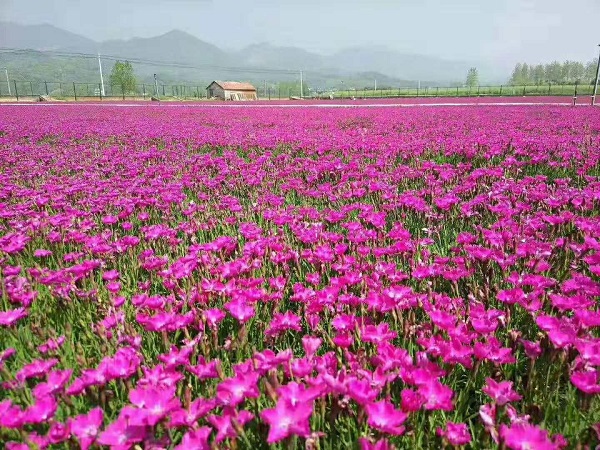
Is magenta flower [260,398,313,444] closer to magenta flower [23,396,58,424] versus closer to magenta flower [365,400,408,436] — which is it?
magenta flower [365,400,408,436]

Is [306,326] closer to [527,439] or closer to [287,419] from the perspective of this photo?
[287,419]

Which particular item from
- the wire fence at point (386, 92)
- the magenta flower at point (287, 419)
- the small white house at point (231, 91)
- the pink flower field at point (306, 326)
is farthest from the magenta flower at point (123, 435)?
the small white house at point (231, 91)

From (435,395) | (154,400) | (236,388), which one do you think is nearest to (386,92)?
(435,395)

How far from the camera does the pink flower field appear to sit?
159 centimetres

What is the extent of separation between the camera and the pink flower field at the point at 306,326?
5.23 feet

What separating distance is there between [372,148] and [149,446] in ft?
27.4

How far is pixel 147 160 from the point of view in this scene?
352 inches

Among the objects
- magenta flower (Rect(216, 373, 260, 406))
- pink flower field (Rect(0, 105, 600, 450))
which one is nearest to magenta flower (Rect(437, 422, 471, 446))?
pink flower field (Rect(0, 105, 600, 450))

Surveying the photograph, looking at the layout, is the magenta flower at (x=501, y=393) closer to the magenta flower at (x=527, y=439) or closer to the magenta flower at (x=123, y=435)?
the magenta flower at (x=527, y=439)

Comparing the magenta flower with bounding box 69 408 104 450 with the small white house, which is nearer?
the magenta flower with bounding box 69 408 104 450

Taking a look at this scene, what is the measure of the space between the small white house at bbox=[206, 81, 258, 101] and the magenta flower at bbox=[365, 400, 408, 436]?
88.3 metres

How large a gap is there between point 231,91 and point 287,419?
93.8 metres

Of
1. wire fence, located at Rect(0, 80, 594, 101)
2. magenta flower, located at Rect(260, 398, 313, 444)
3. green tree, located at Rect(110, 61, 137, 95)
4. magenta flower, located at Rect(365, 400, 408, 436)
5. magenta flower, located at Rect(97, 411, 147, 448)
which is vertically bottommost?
magenta flower, located at Rect(97, 411, 147, 448)

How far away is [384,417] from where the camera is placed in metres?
1.48
